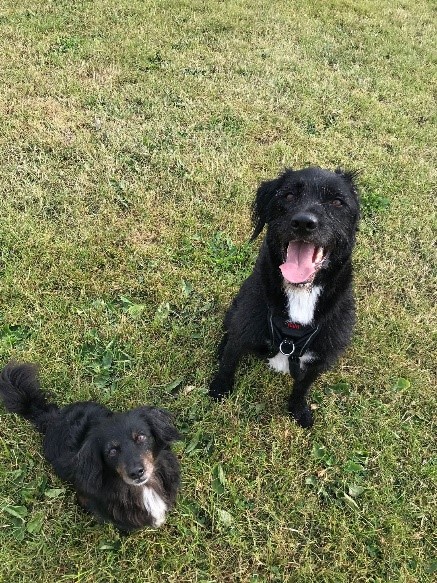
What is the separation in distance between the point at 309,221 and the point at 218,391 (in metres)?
1.52

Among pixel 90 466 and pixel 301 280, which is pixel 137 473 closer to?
pixel 90 466

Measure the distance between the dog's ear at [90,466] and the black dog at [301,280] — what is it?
1100 millimetres

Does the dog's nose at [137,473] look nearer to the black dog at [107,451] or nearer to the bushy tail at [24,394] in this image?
the black dog at [107,451]

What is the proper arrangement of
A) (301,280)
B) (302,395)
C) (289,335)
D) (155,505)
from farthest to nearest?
(302,395), (289,335), (155,505), (301,280)

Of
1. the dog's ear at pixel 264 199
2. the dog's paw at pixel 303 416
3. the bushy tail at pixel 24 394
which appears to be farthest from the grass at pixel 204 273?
the dog's ear at pixel 264 199

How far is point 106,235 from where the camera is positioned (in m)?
4.33

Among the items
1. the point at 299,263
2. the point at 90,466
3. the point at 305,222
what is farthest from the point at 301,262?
the point at 90,466

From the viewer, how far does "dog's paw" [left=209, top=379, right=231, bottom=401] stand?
3.38 metres

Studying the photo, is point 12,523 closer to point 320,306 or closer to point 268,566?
point 268,566

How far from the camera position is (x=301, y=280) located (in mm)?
2523

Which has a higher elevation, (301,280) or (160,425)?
→ (301,280)

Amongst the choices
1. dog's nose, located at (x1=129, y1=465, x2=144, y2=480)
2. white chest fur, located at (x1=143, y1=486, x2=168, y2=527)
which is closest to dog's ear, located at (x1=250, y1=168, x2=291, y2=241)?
dog's nose, located at (x1=129, y1=465, x2=144, y2=480)

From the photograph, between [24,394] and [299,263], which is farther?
[24,394]

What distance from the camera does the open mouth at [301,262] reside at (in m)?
2.53
